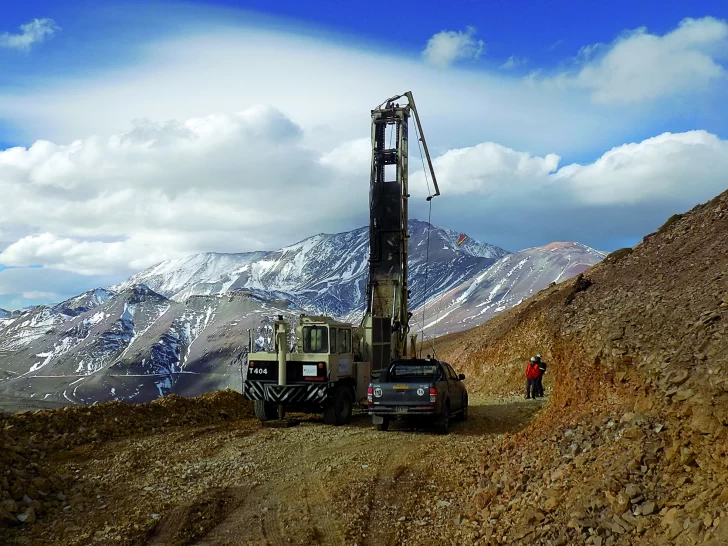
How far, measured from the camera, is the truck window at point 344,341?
17625 millimetres

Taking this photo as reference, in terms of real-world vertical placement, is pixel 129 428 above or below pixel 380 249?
below

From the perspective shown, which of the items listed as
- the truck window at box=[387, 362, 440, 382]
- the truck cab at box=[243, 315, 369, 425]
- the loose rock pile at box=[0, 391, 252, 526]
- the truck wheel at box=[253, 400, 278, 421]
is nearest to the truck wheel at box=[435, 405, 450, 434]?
the truck window at box=[387, 362, 440, 382]

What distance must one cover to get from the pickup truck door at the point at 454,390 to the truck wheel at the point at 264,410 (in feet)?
15.2

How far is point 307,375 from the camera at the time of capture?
54.5 ft

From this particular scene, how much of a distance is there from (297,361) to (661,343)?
9.42 meters

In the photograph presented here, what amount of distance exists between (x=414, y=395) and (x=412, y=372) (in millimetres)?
1159

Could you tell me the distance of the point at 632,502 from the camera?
6.88 metres

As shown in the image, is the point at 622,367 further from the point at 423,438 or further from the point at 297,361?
the point at 297,361

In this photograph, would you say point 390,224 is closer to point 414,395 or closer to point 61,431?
point 414,395

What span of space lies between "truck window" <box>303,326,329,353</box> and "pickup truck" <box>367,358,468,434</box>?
1960 millimetres

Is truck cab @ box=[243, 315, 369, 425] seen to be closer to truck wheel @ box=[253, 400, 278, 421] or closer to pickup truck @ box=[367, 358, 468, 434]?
truck wheel @ box=[253, 400, 278, 421]

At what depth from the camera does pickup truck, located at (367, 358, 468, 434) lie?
14.9 meters

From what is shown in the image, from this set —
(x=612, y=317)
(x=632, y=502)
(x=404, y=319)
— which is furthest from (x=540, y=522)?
(x=404, y=319)

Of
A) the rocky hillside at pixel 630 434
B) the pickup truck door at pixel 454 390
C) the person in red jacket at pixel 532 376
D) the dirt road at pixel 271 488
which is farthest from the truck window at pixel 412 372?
the person in red jacket at pixel 532 376
